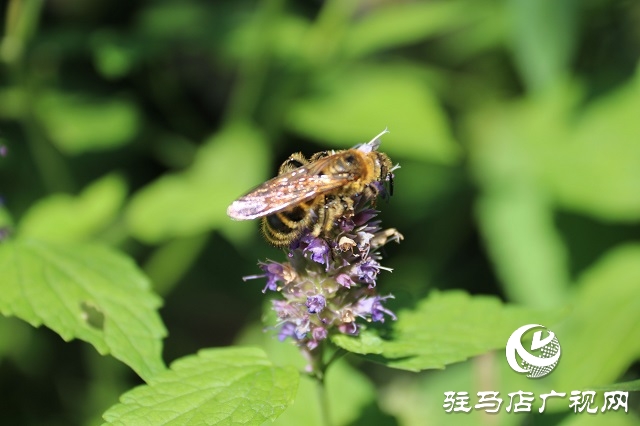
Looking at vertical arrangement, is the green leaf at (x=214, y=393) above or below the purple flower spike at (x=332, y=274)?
below

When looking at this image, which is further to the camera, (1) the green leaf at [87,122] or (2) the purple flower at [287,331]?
(1) the green leaf at [87,122]

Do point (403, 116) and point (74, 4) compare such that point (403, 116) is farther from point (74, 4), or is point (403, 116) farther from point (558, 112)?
point (74, 4)

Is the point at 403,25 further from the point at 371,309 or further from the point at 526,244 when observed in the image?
the point at 371,309

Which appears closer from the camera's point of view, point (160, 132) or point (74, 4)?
point (160, 132)

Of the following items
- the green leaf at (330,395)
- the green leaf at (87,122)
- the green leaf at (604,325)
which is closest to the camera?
the green leaf at (330,395)

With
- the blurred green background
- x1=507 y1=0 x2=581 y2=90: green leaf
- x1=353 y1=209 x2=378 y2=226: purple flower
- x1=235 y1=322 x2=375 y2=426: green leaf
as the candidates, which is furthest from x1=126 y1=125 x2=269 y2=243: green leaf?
x1=353 y1=209 x2=378 y2=226: purple flower

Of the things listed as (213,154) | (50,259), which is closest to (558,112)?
(213,154)

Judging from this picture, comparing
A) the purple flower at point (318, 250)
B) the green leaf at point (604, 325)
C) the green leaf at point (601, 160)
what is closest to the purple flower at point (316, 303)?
the purple flower at point (318, 250)

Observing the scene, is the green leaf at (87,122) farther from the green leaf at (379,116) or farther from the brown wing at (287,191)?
the brown wing at (287,191)
